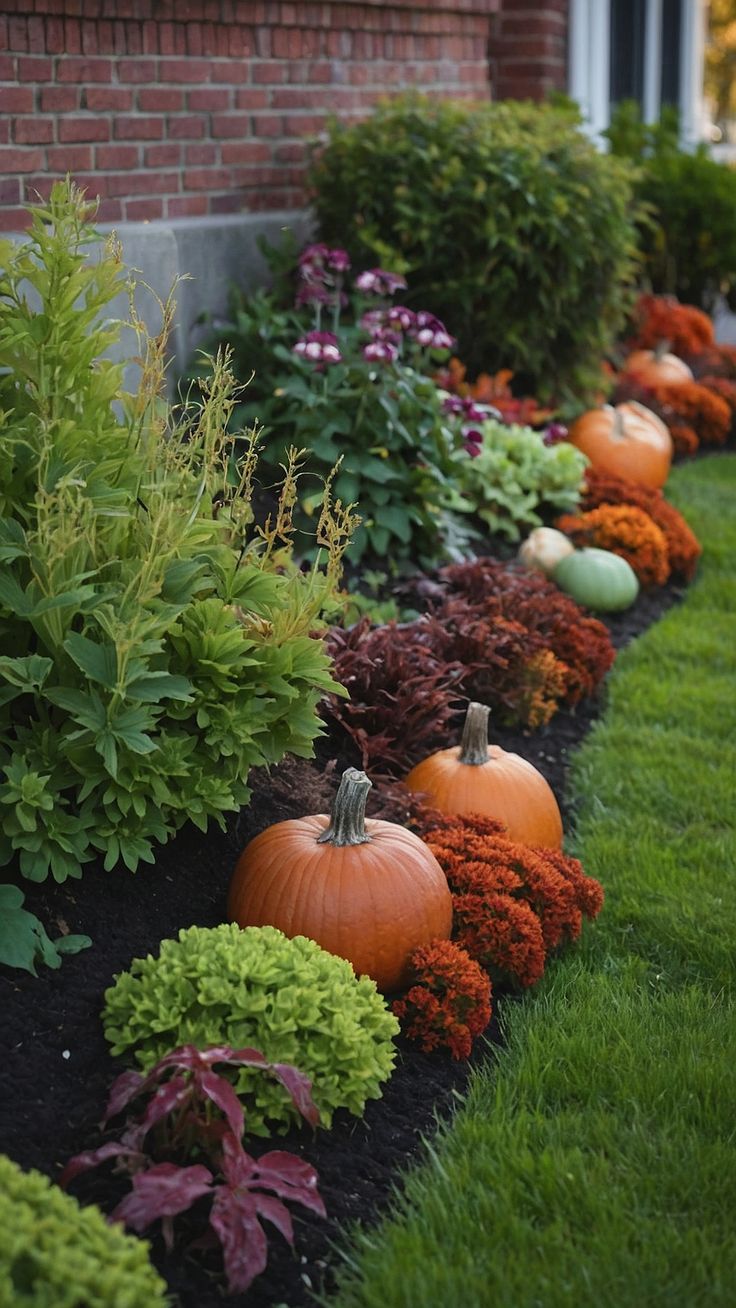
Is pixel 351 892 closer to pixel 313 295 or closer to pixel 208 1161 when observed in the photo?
pixel 208 1161

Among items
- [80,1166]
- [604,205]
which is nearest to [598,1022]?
[80,1166]

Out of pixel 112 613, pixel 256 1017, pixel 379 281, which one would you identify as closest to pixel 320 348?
pixel 379 281

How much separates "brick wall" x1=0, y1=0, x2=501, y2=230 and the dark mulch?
2495mm

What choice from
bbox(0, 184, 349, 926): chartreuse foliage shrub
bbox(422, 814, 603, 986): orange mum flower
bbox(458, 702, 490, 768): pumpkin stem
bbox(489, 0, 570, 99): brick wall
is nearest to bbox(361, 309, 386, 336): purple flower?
bbox(458, 702, 490, 768): pumpkin stem

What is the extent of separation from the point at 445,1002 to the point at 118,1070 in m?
0.69

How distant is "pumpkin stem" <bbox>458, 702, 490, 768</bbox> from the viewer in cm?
363

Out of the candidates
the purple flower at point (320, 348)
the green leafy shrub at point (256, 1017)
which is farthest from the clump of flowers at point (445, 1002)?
the purple flower at point (320, 348)

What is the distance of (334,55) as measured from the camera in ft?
23.4

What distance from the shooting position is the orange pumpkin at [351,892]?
2.98 metres

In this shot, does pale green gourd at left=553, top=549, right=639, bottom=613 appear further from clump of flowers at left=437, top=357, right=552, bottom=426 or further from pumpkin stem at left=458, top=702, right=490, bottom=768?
pumpkin stem at left=458, top=702, right=490, bottom=768

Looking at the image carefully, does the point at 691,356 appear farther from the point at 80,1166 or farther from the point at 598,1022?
A: the point at 80,1166

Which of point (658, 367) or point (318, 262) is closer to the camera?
point (318, 262)

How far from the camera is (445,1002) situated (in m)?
2.91

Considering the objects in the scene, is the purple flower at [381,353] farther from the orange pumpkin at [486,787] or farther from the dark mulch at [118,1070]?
the dark mulch at [118,1070]
